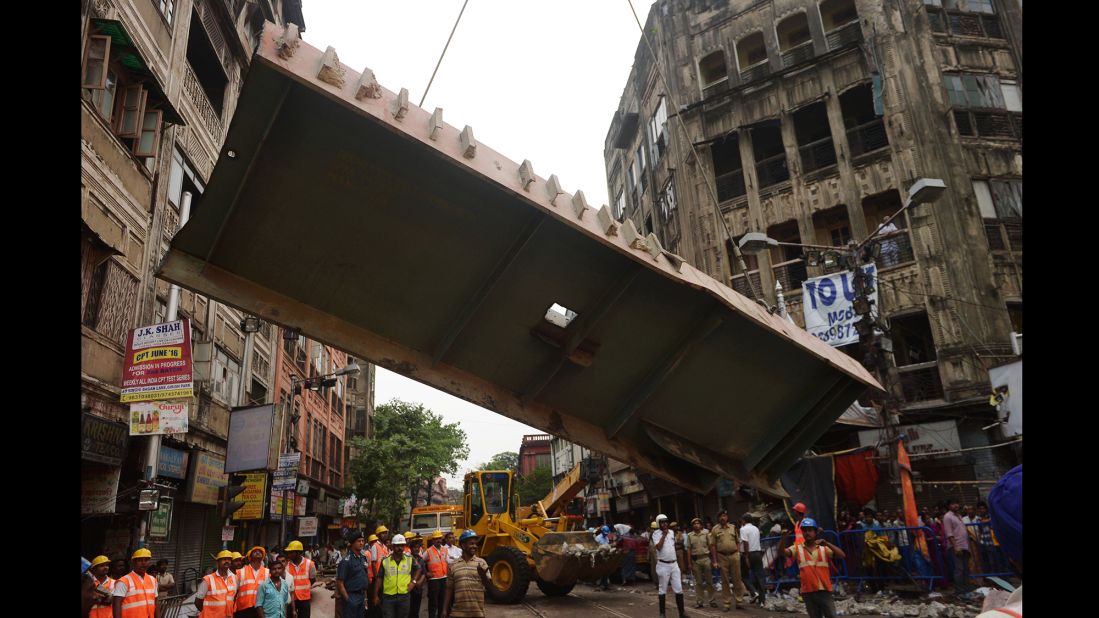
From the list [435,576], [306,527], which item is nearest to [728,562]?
[435,576]

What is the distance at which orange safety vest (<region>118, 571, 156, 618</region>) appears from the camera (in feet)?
21.8

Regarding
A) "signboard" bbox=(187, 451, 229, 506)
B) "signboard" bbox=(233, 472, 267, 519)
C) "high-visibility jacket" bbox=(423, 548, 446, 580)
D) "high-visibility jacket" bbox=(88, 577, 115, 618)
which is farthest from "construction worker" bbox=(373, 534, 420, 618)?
"signboard" bbox=(233, 472, 267, 519)

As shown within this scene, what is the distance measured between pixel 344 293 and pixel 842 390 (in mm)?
4078

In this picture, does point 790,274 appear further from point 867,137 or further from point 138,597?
point 138,597

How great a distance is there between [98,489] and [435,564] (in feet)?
20.9

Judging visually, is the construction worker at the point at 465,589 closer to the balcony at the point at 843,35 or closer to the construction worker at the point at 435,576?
the construction worker at the point at 435,576

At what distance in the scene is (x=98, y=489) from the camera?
467 inches

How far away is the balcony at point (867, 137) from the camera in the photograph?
22156 mm

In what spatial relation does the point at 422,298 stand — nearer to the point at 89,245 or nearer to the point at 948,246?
the point at 89,245

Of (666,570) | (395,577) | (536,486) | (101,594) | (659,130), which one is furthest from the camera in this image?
(536,486)

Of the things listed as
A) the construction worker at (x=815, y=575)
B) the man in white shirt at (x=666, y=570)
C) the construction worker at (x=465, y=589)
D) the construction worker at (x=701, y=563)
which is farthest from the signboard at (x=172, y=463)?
the construction worker at (x=815, y=575)
